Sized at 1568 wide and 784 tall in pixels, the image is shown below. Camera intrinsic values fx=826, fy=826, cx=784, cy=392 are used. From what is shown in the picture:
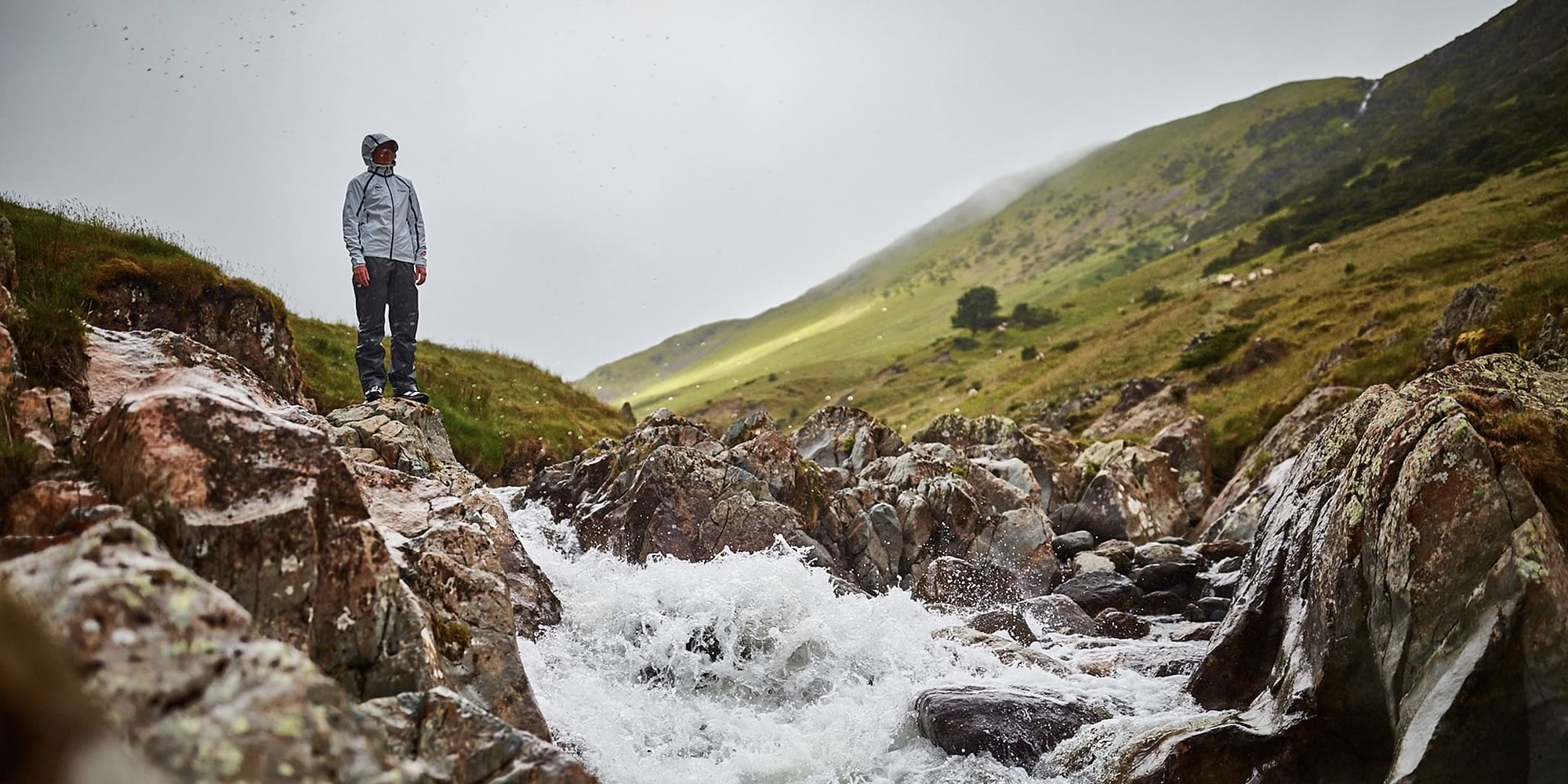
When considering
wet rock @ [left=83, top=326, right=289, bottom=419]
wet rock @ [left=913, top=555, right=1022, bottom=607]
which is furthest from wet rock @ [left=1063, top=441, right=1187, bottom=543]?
wet rock @ [left=83, top=326, right=289, bottom=419]

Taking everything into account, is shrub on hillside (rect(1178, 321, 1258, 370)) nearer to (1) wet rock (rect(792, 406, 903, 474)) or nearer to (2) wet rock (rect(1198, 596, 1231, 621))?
(1) wet rock (rect(792, 406, 903, 474))

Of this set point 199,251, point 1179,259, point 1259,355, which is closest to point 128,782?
point 199,251

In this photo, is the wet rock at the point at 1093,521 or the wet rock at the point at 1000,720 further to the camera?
the wet rock at the point at 1093,521

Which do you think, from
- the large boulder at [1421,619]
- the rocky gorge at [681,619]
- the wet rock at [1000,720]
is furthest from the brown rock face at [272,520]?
the large boulder at [1421,619]

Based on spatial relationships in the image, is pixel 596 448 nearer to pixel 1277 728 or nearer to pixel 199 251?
pixel 199 251

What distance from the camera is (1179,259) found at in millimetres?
110938

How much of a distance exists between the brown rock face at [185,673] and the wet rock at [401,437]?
813 cm

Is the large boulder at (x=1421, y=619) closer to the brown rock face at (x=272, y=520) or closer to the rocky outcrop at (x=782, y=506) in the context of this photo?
the brown rock face at (x=272, y=520)

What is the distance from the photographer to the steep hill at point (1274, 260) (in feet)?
172

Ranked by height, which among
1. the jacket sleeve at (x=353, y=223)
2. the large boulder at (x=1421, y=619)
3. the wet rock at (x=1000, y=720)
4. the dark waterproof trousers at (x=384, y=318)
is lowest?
the wet rock at (x=1000, y=720)

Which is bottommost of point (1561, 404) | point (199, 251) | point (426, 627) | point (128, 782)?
point (1561, 404)

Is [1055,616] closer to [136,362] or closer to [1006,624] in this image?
[1006,624]

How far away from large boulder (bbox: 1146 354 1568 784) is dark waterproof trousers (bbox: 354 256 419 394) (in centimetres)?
1505

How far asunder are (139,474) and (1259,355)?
51405 mm
